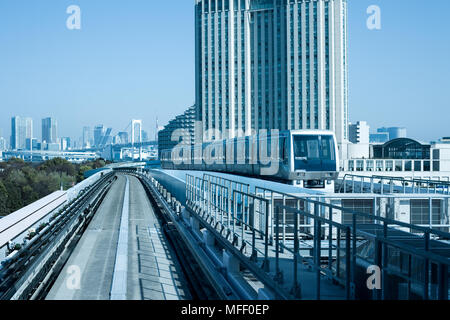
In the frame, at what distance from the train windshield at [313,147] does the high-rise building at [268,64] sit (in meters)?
81.5

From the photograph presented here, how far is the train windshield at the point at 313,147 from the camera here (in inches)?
855

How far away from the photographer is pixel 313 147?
2205 cm

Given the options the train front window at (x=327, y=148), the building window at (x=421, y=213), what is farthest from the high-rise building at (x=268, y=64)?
the building window at (x=421, y=213)

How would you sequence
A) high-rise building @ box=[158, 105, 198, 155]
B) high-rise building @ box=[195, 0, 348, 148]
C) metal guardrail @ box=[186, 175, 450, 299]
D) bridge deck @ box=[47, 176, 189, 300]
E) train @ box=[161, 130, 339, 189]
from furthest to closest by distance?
high-rise building @ box=[158, 105, 198, 155]
high-rise building @ box=[195, 0, 348, 148]
train @ box=[161, 130, 339, 189]
bridge deck @ box=[47, 176, 189, 300]
metal guardrail @ box=[186, 175, 450, 299]

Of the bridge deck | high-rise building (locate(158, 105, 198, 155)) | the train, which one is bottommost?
the bridge deck

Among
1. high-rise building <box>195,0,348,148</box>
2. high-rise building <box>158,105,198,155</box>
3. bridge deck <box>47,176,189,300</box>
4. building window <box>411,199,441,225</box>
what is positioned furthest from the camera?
high-rise building <box>158,105,198,155</box>

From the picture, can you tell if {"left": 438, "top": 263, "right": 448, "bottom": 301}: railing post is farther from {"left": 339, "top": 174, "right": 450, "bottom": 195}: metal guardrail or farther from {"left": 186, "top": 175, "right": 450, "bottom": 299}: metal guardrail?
{"left": 339, "top": 174, "right": 450, "bottom": 195}: metal guardrail

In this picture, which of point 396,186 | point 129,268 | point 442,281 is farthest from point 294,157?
point 442,281

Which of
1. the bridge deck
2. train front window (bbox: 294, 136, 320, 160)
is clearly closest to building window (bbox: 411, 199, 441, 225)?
the bridge deck

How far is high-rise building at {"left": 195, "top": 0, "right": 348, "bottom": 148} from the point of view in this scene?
4077 inches

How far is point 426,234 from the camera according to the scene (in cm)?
377

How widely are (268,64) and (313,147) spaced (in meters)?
90.7

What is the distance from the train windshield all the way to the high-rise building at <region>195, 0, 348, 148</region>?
81.5 m
